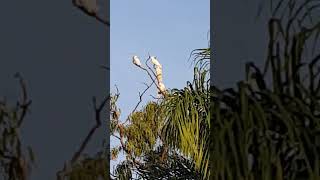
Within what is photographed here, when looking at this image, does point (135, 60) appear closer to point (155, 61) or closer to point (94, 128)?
point (155, 61)

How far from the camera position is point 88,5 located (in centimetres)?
159

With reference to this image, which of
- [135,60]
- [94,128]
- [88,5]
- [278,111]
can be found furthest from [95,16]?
→ [135,60]

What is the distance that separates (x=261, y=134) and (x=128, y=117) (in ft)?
10.3

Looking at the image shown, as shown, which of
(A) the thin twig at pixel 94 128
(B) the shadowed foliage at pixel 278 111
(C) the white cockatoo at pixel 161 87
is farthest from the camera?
(C) the white cockatoo at pixel 161 87

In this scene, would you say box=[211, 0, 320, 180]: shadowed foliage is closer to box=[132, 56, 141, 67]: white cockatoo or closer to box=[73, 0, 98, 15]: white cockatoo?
box=[73, 0, 98, 15]: white cockatoo

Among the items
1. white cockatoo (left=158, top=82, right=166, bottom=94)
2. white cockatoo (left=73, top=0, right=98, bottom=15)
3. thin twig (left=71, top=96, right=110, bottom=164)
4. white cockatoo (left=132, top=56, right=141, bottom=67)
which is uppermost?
white cockatoo (left=132, top=56, right=141, bottom=67)

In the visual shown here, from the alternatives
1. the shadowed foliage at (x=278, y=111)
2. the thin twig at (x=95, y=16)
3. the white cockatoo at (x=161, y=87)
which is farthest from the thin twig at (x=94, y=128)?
the white cockatoo at (x=161, y=87)

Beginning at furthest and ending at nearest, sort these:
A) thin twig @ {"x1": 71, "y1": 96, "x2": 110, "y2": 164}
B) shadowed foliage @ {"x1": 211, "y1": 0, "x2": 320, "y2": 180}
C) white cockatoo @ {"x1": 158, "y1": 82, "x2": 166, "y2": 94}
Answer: white cockatoo @ {"x1": 158, "y1": 82, "x2": 166, "y2": 94} < thin twig @ {"x1": 71, "y1": 96, "x2": 110, "y2": 164} < shadowed foliage @ {"x1": 211, "y1": 0, "x2": 320, "y2": 180}

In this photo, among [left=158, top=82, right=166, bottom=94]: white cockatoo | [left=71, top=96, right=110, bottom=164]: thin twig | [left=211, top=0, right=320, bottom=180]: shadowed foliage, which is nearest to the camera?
[left=211, top=0, right=320, bottom=180]: shadowed foliage

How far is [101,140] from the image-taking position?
1.57m

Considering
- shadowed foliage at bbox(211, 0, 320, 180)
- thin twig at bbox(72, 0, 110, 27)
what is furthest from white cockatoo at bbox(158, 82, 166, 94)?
shadowed foliage at bbox(211, 0, 320, 180)

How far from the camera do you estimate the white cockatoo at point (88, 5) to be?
159cm

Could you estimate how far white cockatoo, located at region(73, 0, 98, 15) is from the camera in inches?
62.5

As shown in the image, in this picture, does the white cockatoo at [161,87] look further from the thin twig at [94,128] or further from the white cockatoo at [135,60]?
the thin twig at [94,128]
